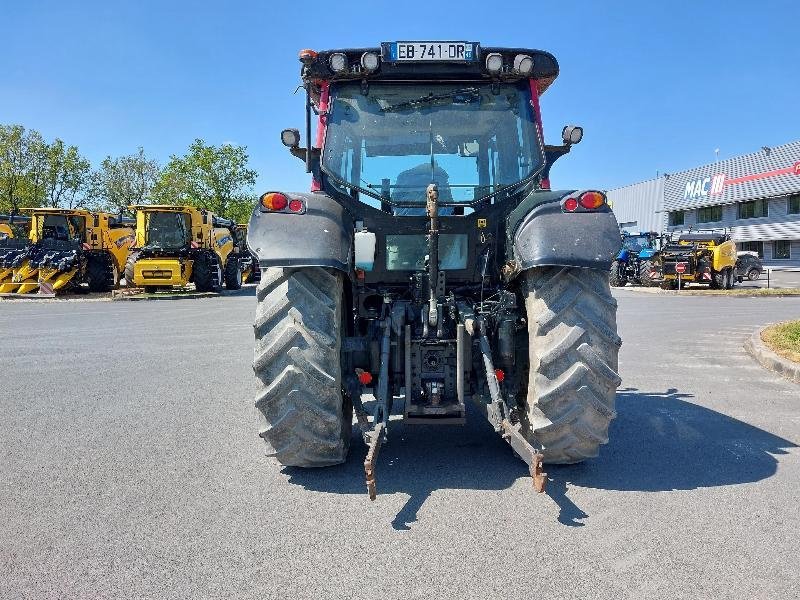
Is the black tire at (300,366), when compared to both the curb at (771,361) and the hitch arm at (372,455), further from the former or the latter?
the curb at (771,361)

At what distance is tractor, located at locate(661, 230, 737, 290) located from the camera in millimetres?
24875

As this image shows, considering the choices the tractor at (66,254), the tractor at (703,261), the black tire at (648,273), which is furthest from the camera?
the black tire at (648,273)

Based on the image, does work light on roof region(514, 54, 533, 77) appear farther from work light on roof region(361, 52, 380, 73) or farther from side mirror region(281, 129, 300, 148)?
side mirror region(281, 129, 300, 148)

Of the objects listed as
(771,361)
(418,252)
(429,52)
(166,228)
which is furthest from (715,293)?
(429,52)

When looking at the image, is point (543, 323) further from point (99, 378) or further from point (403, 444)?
point (99, 378)

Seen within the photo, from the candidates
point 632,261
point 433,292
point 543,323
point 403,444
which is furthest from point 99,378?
point 632,261

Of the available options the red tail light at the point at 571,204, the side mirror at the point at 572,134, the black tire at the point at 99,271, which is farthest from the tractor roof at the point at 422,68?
the black tire at the point at 99,271

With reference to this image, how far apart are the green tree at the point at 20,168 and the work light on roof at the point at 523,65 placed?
48.5m

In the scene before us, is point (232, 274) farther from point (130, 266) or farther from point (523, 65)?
point (523, 65)

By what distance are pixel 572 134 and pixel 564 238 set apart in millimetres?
1266

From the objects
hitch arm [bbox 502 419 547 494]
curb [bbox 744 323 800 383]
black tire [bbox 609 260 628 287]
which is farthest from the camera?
black tire [bbox 609 260 628 287]

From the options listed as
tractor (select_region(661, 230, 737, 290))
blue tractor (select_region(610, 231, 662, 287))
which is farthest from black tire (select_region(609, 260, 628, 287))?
tractor (select_region(661, 230, 737, 290))

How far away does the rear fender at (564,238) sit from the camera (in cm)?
387

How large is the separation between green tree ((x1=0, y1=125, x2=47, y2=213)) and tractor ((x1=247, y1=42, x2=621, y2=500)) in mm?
47884
